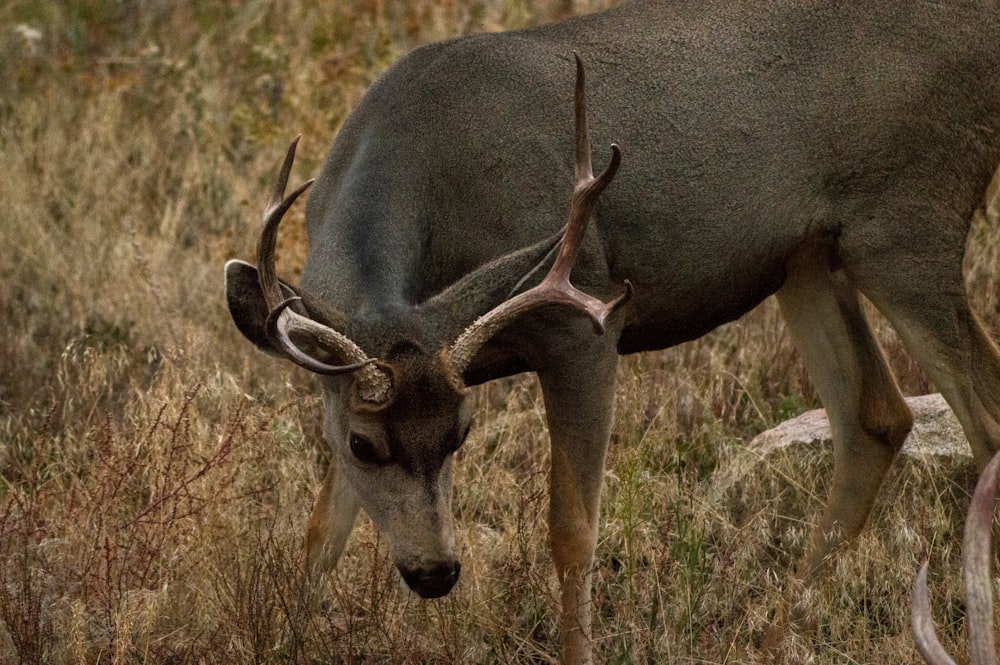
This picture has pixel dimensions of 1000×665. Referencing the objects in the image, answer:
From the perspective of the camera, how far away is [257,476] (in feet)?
21.8

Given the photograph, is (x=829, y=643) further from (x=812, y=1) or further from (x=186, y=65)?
(x=186, y=65)

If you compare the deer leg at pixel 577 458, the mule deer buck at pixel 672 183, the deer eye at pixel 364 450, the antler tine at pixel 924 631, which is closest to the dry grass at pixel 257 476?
the deer leg at pixel 577 458

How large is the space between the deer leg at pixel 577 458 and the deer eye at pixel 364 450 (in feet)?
2.58

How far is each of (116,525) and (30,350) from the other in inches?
85.5

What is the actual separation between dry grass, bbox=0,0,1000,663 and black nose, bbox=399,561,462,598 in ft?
1.36

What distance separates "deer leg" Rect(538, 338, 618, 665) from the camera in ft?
19.1

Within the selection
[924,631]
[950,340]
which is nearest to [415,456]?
[950,340]

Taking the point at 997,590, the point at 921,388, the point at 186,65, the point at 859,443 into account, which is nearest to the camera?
the point at 997,590

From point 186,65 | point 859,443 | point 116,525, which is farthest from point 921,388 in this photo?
point 186,65

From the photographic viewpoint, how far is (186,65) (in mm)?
10562

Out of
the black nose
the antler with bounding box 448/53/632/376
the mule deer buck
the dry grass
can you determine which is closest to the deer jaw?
the black nose

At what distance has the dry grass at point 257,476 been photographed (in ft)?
18.7

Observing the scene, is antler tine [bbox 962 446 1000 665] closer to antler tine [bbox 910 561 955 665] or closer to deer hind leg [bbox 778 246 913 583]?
antler tine [bbox 910 561 955 665]

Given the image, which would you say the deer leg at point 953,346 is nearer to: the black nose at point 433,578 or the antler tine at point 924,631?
the black nose at point 433,578
